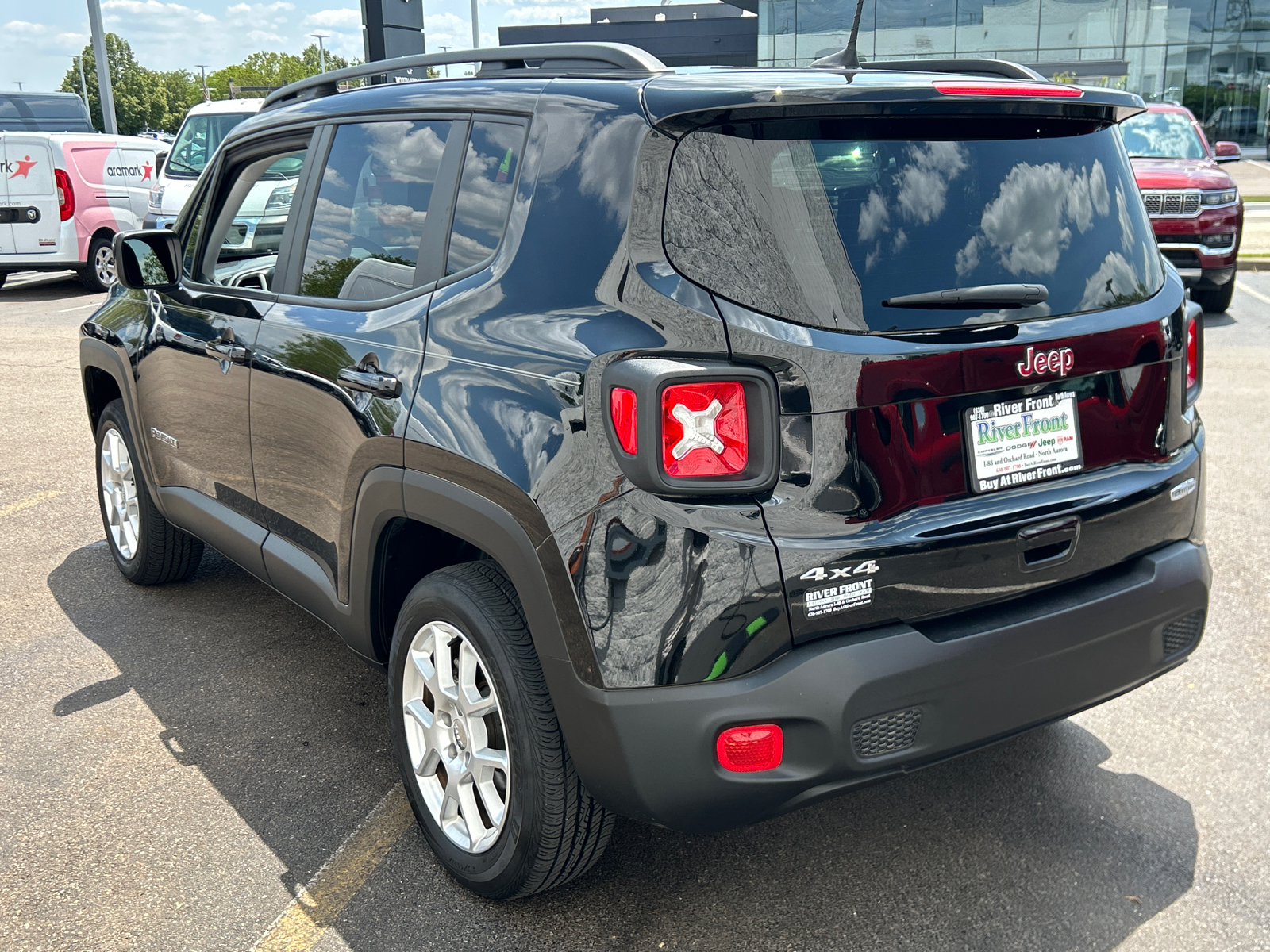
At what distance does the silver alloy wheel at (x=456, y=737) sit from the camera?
2.69 meters

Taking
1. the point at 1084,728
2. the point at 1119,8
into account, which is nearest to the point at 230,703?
the point at 1084,728

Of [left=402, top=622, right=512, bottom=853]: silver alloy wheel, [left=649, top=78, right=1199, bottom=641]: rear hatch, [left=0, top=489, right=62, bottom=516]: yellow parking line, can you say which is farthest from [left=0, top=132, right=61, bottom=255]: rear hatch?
[left=649, top=78, right=1199, bottom=641]: rear hatch

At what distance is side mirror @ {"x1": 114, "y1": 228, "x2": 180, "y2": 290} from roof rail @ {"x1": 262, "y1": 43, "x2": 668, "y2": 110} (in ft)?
2.83

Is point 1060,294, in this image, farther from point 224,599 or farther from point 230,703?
point 224,599

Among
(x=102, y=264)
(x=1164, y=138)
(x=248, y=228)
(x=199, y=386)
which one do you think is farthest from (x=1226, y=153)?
(x=102, y=264)

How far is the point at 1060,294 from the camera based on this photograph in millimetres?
2508

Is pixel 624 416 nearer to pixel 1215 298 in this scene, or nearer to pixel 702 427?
pixel 702 427

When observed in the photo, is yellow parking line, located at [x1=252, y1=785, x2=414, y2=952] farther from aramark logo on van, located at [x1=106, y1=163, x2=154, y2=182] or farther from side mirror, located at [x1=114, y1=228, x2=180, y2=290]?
aramark logo on van, located at [x1=106, y1=163, x2=154, y2=182]

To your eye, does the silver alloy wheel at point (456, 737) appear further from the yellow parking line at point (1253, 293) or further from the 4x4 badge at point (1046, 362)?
the yellow parking line at point (1253, 293)

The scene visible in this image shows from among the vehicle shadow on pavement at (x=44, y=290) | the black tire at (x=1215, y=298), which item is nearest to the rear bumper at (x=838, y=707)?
the black tire at (x=1215, y=298)

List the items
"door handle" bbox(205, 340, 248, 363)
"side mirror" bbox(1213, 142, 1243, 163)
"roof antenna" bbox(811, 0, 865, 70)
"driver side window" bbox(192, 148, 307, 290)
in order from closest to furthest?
1. "roof antenna" bbox(811, 0, 865, 70)
2. "door handle" bbox(205, 340, 248, 363)
3. "driver side window" bbox(192, 148, 307, 290)
4. "side mirror" bbox(1213, 142, 1243, 163)

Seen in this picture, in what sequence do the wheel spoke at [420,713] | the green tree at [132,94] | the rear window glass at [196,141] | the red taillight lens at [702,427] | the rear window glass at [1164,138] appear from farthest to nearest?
the green tree at [132,94] → the rear window glass at [196,141] → the rear window glass at [1164,138] → the wheel spoke at [420,713] → the red taillight lens at [702,427]

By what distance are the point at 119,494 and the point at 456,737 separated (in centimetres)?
281

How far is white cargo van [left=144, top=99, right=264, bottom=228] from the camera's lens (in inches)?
558
